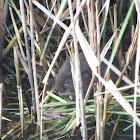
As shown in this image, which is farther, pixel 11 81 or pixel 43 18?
pixel 11 81

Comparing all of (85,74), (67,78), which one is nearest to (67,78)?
(67,78)

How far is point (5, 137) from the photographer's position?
9.47 ft

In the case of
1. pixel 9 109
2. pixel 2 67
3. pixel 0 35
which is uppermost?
pixel 0 35

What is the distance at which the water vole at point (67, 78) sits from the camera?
3.36 metres

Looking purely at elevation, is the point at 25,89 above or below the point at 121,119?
above

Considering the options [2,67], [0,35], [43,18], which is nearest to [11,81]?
[2,67]

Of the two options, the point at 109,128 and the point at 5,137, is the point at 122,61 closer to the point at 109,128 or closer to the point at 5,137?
the point at 109,128

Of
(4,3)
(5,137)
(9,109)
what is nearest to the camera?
(5,137)

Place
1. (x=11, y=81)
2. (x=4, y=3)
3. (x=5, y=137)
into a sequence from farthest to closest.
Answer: (x=11, y=81) < (x=4, y=3) < (x=5, y=137)

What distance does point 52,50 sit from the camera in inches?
150

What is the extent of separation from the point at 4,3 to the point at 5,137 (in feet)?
4.31

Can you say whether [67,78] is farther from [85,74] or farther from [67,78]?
[85,74]

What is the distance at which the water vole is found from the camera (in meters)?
3.36

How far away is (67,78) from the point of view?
340 cm
